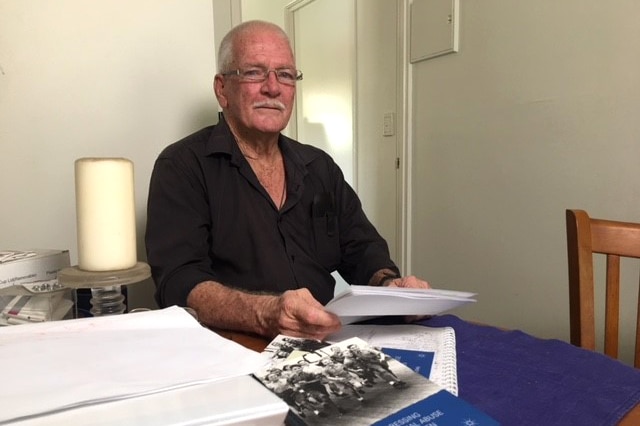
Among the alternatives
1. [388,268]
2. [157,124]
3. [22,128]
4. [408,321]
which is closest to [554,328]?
[388,268]

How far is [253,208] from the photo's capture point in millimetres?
1151

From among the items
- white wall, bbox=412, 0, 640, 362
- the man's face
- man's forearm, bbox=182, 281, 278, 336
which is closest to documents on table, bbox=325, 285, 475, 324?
man's forearm, bbox=182, 281, 278, 336

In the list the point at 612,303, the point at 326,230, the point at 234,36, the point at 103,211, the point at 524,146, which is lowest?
the point at 612,303

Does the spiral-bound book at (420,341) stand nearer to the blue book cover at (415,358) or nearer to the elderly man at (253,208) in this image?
the blue book cover at (415,358)

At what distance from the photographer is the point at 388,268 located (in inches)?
45.0

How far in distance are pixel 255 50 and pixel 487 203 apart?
3.52ft

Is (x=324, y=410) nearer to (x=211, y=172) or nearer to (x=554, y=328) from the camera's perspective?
(x=211, y=172)

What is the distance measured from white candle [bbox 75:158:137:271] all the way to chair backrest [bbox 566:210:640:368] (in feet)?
2.63

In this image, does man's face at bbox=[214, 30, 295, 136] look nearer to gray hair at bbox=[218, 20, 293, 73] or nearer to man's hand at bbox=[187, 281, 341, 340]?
gray hair at bbox=[218, 20, 293, 73]

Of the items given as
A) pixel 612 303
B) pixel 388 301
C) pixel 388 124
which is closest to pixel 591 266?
pixel 612 303

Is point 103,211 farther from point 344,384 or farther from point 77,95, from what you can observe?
point 77,95

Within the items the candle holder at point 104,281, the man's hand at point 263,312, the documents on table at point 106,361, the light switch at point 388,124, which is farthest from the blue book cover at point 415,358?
the light switch at point 388,124

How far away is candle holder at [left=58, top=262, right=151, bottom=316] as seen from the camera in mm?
659

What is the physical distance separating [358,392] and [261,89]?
929mm
